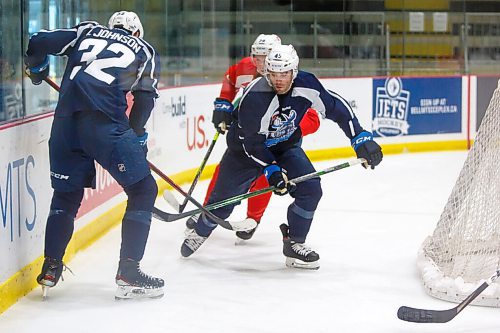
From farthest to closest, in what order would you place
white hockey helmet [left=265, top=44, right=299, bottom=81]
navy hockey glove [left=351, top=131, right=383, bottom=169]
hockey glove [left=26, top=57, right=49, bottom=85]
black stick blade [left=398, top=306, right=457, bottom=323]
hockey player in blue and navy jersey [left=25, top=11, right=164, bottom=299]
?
navy hockey glove [left=351, top=131, right=383, bottom=169] → white hockey helmet [left=265, top=44, right=299, bottom=81] → hockey glove [left=26, top=57, right=49, bottom=85] → hockey player in blue and navy jersey [left=25, top=11, right=164, bottom=299] → black stick blade [left=398, top=306, right=457, bottom=323]

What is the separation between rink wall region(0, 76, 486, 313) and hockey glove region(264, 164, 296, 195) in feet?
2.93

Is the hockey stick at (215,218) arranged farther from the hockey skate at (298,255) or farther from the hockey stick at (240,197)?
the hockey skate at (298,255)

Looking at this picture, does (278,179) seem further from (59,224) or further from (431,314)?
(431,314)

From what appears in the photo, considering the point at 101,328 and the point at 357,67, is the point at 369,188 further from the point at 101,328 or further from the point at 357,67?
the point at 101,328

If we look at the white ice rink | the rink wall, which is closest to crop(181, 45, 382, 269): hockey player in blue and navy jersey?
the white ice rink

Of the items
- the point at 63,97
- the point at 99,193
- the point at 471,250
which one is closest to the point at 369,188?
the point at 99,193

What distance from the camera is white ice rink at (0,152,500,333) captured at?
131 inches

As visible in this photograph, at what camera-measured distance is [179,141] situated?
6.71 metres

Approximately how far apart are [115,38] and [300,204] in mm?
1102

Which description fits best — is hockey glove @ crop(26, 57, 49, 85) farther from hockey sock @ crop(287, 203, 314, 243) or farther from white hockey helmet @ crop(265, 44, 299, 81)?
hockey sock @ crop(287, 203, 314, 243)

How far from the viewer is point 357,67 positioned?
9.20 metres

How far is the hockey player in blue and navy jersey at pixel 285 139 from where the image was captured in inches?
158

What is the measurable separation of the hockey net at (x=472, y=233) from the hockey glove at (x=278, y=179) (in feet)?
2.09

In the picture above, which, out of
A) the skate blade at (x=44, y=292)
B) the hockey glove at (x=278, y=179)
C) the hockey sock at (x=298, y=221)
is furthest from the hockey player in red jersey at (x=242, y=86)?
the skate blade at (x=44, y=292)
